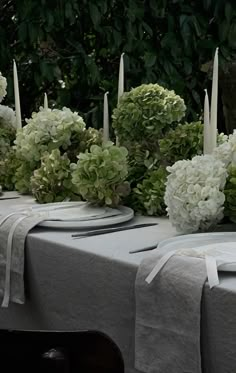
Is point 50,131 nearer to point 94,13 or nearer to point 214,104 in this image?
point 214,104

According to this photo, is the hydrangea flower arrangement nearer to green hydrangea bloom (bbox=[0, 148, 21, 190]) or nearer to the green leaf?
green hydrangea bloom (bbox=[0, 148, 21, 190])

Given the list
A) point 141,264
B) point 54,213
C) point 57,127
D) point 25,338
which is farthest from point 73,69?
point 25,338

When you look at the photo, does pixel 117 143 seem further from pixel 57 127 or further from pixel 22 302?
pixel 22 302

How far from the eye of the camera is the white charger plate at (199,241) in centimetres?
100

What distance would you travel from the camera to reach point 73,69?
10.1 feet

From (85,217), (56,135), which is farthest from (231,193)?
(56,135)

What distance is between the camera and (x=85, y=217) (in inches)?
50.1

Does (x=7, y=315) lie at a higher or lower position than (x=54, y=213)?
lower

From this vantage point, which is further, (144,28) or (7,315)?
(144,28)

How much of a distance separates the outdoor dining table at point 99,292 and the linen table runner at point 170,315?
2 cm

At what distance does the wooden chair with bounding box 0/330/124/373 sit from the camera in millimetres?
726

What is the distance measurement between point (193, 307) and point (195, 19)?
7.73 feet

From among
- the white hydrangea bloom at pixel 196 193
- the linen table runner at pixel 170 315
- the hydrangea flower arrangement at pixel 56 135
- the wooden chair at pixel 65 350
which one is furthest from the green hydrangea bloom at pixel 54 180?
the wooden chair at pixel 65 350

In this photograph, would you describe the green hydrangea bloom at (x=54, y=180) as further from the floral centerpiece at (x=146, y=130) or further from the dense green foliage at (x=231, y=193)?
the dense green foliage at (x=231, y=193)
